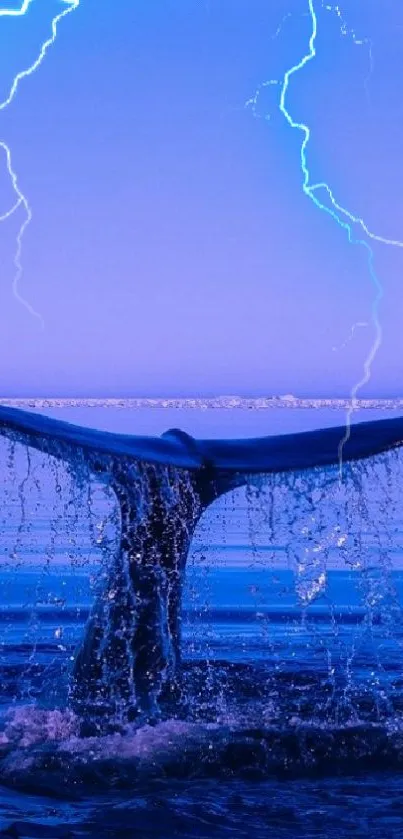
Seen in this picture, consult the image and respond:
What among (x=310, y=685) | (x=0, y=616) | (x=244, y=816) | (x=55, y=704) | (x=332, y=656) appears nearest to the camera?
(x=244, y=816)

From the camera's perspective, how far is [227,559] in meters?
15.9

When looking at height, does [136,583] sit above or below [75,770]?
above

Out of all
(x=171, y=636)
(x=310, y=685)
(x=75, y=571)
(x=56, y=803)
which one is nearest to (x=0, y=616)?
(x=75, y=571)

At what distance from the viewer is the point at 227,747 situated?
720 centimetres

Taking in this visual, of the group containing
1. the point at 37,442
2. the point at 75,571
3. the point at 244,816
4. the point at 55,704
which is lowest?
the point at 244,816

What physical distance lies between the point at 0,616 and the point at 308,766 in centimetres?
581

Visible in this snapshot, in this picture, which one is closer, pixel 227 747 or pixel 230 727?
pixel 227 747

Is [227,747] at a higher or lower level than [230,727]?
lower

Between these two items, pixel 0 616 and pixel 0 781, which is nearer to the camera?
pixel 0 781

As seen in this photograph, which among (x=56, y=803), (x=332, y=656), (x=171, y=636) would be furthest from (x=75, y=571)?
(x=56, y=803)

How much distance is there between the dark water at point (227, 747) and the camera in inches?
236

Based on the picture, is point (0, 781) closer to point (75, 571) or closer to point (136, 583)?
point (136, 583)

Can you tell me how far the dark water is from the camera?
6.00 meters

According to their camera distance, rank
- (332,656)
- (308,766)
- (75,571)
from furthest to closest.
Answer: (75,571) → (332,656) → (308,766)
